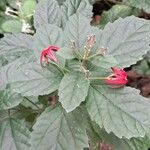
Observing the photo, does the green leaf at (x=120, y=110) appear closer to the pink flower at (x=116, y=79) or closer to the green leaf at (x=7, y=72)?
the pink flower at (x=116, y=79)

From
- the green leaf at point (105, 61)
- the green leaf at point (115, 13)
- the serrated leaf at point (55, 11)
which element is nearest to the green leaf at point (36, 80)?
the green leaf at point (105, 61)

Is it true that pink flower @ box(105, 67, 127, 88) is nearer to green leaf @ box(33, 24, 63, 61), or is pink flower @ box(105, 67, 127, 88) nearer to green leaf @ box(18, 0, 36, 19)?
green leaf @ box(33, 24, 63, 61)

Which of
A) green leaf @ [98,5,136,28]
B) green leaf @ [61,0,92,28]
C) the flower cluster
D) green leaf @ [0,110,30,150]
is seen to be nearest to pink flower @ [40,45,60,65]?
the flower cluster

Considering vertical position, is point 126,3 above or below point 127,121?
below

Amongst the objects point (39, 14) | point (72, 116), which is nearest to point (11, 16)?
point (39, 14)

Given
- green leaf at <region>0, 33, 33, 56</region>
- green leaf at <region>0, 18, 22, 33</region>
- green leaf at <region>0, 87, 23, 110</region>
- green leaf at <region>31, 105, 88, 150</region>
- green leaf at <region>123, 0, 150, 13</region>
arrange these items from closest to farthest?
1. green leaf at <region>31, 105, 88, 150</region>
2. green leaf at <region>0, 87, 23, 110</region>
3. green leaf at <region>0, 33, 33, 56</region>
4. green leaf at <region>0, 18, 22, 33</region>
5. green leaf at <region>123, 0, 150, 13</region>

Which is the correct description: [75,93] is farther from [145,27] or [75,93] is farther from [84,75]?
[145,27]

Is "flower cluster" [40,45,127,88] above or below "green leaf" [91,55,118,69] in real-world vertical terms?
below
